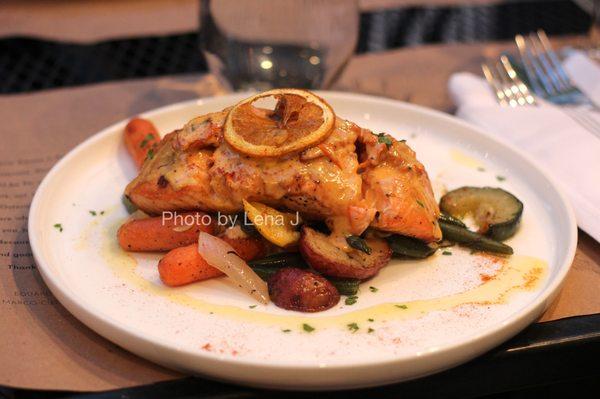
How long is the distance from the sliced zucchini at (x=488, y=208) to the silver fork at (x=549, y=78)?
1.19 meters

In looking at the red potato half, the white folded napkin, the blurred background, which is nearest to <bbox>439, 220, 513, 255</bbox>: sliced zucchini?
the red potato half

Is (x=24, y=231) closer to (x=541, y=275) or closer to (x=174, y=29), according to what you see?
(x=541, y=275)

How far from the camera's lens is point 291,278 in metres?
2.52

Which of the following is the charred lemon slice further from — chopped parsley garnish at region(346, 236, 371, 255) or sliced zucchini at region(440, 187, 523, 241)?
sliced zucchini at region(440, 187, 523, 241)

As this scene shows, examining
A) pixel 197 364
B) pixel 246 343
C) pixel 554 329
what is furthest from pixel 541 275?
pixel 197 364

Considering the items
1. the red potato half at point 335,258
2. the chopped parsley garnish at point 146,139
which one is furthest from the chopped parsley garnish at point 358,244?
the chopped parsley garnish at point 146,139

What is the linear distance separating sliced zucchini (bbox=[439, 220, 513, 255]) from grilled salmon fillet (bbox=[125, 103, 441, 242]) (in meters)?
0.12

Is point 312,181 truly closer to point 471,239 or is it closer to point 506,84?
point 471,239

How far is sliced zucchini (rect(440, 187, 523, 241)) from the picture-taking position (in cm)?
290

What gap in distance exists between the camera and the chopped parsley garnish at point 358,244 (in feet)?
8.75

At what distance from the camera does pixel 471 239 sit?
113 inches

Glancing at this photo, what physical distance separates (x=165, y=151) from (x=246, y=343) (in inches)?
41.6

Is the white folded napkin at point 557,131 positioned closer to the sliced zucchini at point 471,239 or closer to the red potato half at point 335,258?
the sliced zucchini at point 471,239

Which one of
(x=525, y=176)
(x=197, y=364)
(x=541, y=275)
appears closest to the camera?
(x=197, y=364)
